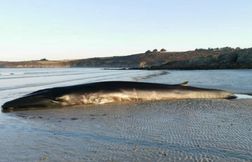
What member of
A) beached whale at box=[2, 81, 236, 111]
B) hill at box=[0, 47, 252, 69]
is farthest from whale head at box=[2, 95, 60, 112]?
hill at box=[0, 47, 252, 69]

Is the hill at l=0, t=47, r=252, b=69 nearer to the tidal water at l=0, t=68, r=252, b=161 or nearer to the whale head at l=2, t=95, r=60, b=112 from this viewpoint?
the whale head at l=2, t=95, r=60, b=112

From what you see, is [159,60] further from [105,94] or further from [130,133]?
[130,133]

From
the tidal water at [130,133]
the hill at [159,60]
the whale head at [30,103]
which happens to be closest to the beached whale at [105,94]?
the whale head at [30,103]

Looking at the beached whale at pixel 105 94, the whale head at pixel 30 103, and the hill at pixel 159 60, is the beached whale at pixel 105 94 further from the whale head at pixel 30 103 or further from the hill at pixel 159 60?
the hill at pixel 159 60

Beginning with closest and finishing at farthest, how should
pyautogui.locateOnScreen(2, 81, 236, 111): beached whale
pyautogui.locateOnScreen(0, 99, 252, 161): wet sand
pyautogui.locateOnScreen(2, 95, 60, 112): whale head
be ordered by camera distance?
pyautogui.locateOnScreen(0, 99, 252, 161): wet sand → pyautogui.locateOnScreen(2, 95, 60, 112): whale head → pyautogui.locateOnScreen(2, 81, 236, 111): beached whale

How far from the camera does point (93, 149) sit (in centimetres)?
693

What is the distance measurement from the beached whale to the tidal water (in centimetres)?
77

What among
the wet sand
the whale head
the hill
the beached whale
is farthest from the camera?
the hill

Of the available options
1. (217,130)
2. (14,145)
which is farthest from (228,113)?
(14,145)

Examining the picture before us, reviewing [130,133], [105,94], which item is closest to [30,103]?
[105,94]

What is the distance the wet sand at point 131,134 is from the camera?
6.52 metres

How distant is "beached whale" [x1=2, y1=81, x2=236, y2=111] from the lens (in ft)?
42.7

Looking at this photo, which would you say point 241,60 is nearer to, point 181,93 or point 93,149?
point 181,93

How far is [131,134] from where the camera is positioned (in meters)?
8.25
